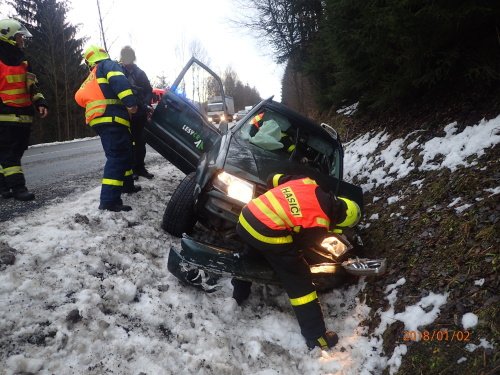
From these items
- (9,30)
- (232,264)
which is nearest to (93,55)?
(9,30)

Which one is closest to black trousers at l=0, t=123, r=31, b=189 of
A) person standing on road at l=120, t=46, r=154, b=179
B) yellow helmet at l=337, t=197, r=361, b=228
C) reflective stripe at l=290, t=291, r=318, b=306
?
person standing on road at l=120, t=46, r=154, b=179

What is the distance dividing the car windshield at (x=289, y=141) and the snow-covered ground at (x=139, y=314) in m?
1.36

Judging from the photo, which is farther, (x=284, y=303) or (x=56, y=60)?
(x=56, y=60)

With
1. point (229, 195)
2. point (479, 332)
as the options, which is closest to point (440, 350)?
point (479, 332)

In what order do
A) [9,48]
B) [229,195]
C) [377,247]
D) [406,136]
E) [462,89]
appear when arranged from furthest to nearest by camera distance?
[406,136]
[462,89]
[9,48]
[377,247]
[229,195]

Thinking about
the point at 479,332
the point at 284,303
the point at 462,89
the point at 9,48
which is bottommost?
the point at 284,303

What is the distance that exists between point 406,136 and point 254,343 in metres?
3.99

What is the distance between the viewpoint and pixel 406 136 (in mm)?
5324

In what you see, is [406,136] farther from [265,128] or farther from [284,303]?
[284,303]

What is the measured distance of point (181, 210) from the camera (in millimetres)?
3826

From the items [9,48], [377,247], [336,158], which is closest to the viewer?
[377,247]

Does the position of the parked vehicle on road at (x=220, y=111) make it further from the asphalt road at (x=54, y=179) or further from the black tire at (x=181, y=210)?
the asphalt road at (x=54, y=179)

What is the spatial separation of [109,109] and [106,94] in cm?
17

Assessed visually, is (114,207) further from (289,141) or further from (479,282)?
(479,282)
